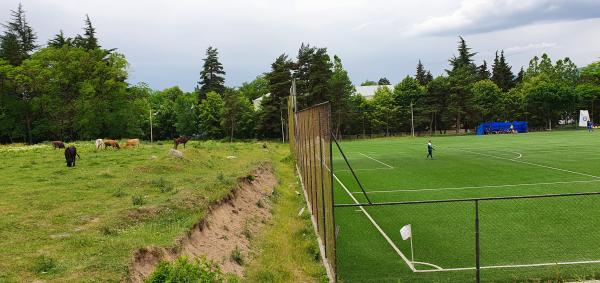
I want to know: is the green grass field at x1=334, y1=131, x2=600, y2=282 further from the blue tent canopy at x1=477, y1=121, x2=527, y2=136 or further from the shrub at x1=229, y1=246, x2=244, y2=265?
the blue tent canopy at x1=477, y1=121, x2=527, y2=136

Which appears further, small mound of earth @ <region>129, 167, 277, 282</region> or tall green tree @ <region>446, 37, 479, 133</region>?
tall green tree @ <region>446, 37, 479, 133</region>

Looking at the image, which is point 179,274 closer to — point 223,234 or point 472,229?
point 223,234

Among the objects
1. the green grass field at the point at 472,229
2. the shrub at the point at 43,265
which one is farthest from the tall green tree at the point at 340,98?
the shrub at the point at 43,265

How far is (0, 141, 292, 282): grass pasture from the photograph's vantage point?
27.0ft

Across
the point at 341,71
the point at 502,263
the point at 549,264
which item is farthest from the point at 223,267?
the point at 341,71

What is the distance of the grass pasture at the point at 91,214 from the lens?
27.0 feet

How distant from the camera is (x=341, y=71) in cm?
9338

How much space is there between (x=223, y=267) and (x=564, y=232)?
9.16m

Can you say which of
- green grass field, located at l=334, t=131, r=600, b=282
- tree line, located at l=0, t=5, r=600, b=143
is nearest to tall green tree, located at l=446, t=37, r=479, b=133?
tree line, located at l=0, t=5, r=600, b=143

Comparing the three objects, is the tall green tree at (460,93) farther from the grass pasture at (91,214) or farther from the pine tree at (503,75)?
the grass pasture at (91,214)

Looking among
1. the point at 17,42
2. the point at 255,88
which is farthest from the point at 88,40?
the point at 255,88

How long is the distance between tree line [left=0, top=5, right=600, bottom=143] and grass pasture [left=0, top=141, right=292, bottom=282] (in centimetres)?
4324

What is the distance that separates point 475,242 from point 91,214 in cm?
954

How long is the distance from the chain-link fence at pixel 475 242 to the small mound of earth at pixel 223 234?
275cm
